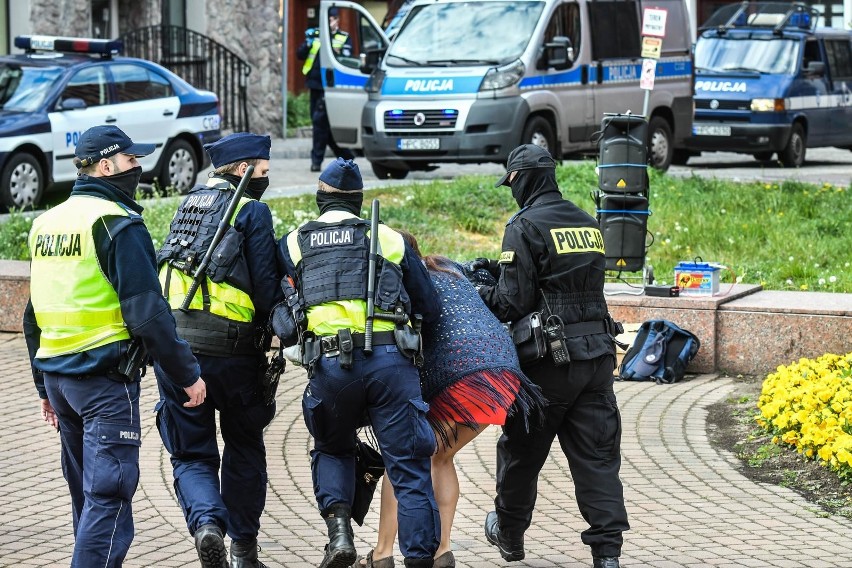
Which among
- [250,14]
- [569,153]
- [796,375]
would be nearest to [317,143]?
[569,153]

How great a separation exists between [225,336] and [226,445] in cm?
54

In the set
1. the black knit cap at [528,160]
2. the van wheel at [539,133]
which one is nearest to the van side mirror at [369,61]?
the van wheel at [539,133]

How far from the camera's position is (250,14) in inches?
1059

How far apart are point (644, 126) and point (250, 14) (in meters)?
16.7

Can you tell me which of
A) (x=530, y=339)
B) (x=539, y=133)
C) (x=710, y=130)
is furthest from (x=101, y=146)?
(x=710, y=130)

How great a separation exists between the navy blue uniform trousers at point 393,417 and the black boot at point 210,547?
16.6 inches

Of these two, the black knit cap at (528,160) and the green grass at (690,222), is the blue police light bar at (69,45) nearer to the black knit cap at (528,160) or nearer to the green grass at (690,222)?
the green grass at (690,222)

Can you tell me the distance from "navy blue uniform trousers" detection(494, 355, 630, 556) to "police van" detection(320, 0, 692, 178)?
11.4 metres

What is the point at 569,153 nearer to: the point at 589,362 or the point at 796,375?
the point at 796,375

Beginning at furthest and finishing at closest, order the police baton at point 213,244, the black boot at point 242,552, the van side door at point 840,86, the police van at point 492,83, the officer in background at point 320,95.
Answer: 1. the van side door at point 840,86
2. the officer in background at point 320,95
3. the police van at point 492,83
4. the black boot at point 242,552
5. the police baton at point 213,244

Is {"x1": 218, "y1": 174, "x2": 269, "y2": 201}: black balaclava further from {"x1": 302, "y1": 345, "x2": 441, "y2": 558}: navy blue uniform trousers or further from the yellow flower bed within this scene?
the yellow flower bed

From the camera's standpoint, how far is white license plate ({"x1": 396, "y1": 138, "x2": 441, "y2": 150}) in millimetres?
17859

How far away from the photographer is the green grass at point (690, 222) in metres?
12.2

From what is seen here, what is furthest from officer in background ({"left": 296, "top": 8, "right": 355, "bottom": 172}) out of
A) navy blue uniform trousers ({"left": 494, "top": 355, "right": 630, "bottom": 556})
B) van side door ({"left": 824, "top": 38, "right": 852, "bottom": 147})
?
navy blue uniform trousers ({"left": 494, "top": 355, "right": 630, "bottom": 556})
